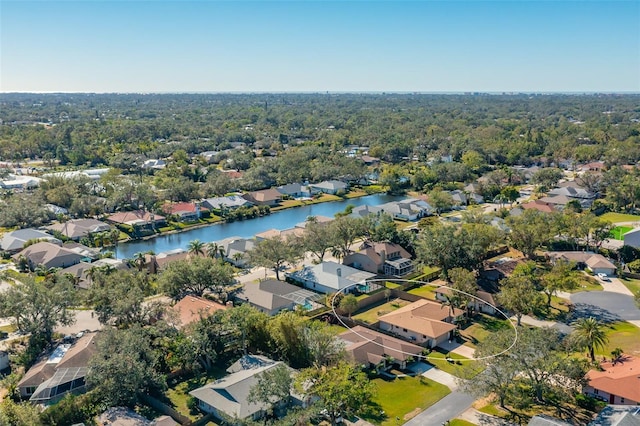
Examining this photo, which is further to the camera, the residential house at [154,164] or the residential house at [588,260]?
the residential house at [154,164]

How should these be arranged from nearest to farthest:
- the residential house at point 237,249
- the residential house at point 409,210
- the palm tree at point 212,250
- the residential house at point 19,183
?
the palm tree at point 212,250
the residential house at point 237,249
the residential house at point 409,210
the residential house at point 19,183

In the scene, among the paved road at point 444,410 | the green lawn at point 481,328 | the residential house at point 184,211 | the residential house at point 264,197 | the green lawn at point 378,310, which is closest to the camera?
the paved road at point 444,410

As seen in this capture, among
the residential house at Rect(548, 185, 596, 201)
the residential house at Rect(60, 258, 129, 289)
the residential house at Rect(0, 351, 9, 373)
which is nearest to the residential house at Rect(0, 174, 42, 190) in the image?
the residential house at Rect(60, 258, 129, 289)

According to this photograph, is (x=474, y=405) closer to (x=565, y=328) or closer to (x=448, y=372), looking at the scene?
(x=448, y=372)

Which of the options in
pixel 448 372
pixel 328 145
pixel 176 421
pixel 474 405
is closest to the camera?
pixel 176 421

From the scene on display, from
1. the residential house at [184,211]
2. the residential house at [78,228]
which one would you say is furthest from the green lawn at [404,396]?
the residential house at [184,211]

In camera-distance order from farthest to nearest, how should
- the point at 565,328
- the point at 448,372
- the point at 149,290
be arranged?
the point at 149,290, the point at 565,328, the point at 448,372

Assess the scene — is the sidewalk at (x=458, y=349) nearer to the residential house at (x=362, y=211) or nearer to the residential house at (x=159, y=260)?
the residential house at (x=159, y=260)

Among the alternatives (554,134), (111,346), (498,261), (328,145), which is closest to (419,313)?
(498,261)
